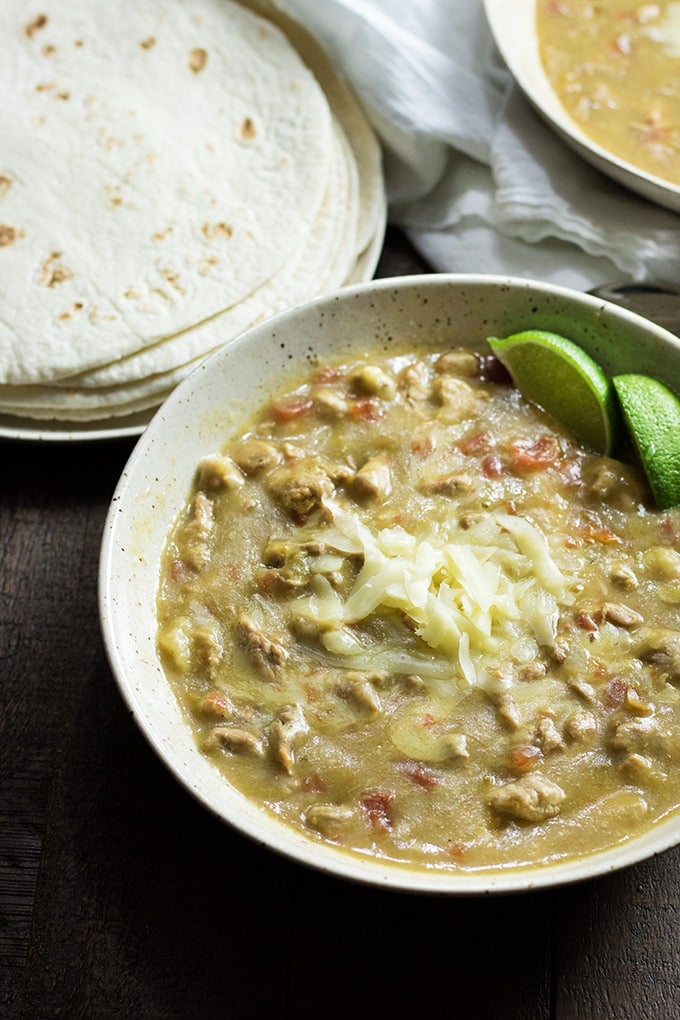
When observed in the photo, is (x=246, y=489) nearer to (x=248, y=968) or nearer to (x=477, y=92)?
(x=248, y=968)

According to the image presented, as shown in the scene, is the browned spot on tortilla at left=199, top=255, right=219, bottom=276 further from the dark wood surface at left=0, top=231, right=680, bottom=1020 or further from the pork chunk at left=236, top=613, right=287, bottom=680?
the dark wood surface at left=0, top=231, right=680, bottom=1020

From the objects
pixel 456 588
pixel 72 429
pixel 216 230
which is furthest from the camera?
pixel 216 230

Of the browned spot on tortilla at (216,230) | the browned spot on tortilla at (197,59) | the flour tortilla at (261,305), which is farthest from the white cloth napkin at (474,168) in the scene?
the browned spot on tortilla at (216,230)

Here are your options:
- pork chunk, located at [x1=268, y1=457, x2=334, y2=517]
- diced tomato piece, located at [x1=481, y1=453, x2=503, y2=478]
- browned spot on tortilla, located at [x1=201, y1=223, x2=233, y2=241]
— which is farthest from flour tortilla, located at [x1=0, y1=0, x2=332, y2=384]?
diced tomato piece, located at [x1=481, y1=453, x2=503, y2=478]

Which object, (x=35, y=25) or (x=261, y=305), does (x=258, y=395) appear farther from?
(x=35, y=25)

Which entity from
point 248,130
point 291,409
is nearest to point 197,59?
point 248,130

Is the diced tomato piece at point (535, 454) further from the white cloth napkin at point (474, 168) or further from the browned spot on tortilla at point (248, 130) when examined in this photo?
the browned spot on tortilla at point (248, 130)

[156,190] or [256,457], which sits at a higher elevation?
[156,190]

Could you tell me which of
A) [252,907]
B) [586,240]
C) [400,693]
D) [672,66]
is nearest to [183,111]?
[586,240]
